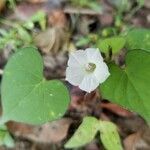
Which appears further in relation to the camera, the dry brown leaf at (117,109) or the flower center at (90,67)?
the dry brown leaf at (117,109)

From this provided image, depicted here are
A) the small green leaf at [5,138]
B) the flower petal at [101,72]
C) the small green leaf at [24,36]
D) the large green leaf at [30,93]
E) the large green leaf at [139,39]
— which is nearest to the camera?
the flower petal at [101,72]

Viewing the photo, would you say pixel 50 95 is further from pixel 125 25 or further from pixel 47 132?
pixel 125 25

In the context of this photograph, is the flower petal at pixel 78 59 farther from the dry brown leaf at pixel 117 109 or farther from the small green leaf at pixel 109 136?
the dry brown leaf at pixel 117 109

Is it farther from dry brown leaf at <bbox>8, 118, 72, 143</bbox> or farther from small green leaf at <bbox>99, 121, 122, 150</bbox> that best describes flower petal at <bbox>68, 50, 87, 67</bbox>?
dry brown leaf at <bbox>8, 118, 72, 143</bbox>

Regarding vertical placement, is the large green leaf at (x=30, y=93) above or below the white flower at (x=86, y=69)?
below

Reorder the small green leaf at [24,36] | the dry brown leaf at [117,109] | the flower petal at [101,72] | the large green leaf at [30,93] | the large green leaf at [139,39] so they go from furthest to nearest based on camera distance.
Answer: the small green leaf at [24,36] < the dry brown leaf at [117,109] < the large green leaf at [139,39] < the large green leaf at [30,93] < the flower petal at [101,72]

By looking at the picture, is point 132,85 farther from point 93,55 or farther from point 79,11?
point 79,11

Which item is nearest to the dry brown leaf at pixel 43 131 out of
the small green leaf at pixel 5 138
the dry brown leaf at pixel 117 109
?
the small green leaf at pixel 5 138

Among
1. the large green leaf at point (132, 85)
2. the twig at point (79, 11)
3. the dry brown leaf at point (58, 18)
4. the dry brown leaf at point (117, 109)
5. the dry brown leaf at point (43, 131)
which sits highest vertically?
the large green leaf at point (132, 85)
